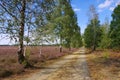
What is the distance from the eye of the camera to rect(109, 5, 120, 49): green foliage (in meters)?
53.0

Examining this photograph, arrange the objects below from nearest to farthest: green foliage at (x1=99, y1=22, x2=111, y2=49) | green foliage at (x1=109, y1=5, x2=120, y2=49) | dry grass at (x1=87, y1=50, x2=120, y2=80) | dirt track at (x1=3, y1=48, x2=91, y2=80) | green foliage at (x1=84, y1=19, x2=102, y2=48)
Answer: dirt track at (x1=3, y1=48, x2=91, y2=80)
dry grass at (x1=87, y1=50, x2=120, y2=80)
green foliage at (x1=99, y1=22, x2=111, y2=49)
green foliage at (x1=109, y1=5, x2=120, y2=49)
green foliage at (x1=84, y1=19, x2=102, y2=48)

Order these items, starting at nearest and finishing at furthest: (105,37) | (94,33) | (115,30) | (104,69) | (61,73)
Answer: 1. (61,73)
2. (104,69)
3. (105,37)
4. (115,30)
5. (94,33)

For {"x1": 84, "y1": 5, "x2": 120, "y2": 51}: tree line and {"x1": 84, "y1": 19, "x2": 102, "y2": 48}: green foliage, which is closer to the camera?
{"x1": 84, "y1": 5, "x2": 120, "y2": 51}: tree line

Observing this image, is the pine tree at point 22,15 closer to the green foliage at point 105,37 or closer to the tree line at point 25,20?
the tree line at point 25,20

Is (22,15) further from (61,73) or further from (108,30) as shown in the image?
(108,30)

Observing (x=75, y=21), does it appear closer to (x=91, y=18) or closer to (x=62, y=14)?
(x=91, y=18)

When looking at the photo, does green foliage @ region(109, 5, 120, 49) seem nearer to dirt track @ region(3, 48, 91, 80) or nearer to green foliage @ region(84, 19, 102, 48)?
green foliage @ region(84, 19, 102, 48)

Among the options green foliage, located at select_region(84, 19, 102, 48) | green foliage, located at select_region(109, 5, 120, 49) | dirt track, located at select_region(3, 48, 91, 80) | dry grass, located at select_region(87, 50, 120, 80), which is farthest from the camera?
green foliage, located at select_region(84, 19, 102, 48)

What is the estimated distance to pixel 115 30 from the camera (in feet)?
177

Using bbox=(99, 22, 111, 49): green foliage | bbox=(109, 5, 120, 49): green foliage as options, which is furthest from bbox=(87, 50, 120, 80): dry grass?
bbox=(109, 5, 120, 49): green foliage

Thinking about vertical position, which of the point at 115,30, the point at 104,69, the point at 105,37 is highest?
the point at 115,30

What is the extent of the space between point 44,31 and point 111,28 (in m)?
37.0

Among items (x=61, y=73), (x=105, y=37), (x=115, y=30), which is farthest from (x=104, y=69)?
(x=115, y=30)

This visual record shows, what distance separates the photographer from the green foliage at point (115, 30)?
53031 millimetres
